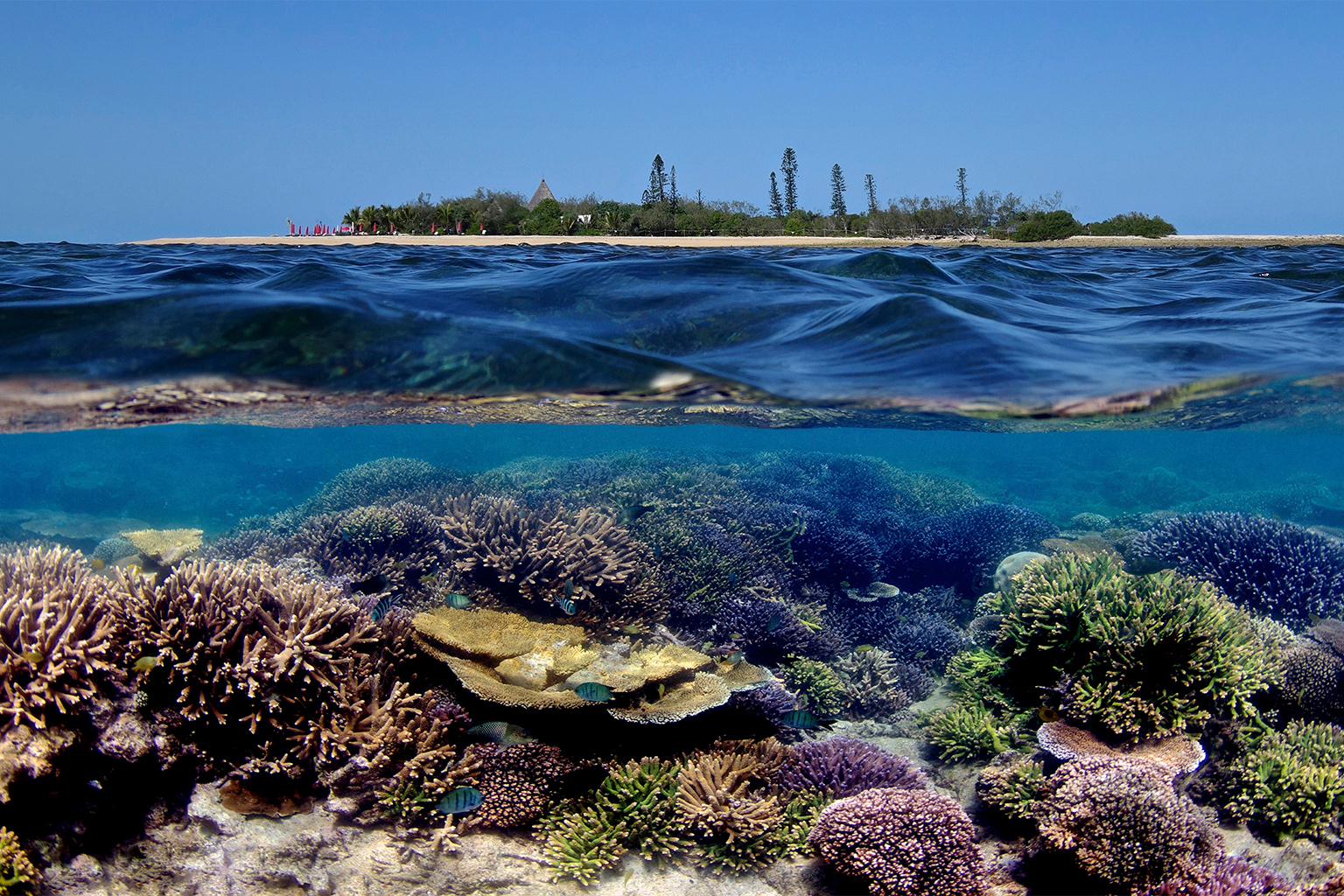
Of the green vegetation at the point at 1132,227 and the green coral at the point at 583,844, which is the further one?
the green vegetation at the point at 1132,227

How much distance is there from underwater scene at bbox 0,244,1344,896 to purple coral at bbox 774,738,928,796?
2cm

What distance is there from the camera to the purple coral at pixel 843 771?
16.8 ft

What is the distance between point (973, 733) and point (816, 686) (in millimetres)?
1466

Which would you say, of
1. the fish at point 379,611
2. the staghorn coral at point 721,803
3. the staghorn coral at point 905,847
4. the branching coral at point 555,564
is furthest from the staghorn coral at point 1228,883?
the fish at point 379,611

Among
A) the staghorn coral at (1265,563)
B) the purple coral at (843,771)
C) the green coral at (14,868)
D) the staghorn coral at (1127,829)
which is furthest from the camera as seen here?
the staghorn coral at (1265,563)

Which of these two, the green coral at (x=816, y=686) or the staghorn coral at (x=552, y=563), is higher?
the staghorn coral at (x=552, y=563)

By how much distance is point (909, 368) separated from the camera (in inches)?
278

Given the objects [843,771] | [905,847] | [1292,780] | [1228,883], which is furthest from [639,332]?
[1292,780]

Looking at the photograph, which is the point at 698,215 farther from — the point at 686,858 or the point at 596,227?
the point at 686,858

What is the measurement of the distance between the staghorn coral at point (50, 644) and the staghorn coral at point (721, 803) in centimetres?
363

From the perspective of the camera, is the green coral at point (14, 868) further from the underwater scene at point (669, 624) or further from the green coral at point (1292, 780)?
the green coral at point (1292, 780)

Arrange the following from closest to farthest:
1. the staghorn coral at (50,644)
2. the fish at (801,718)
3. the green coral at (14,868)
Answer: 1. the green coral at (14,868)
2. the staghorn coral at (50,644)
3. the fish at (801,718)

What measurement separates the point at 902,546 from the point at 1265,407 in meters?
5.08

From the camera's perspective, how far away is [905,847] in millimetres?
4379
